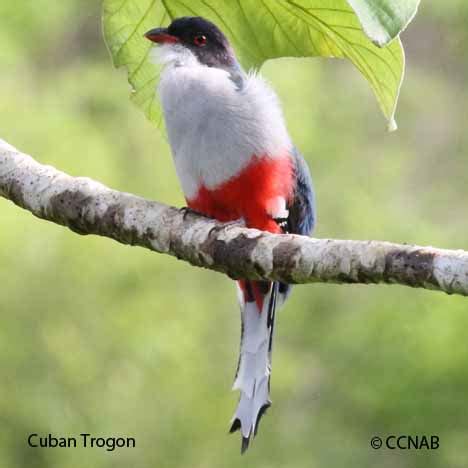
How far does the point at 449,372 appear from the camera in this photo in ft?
23.4

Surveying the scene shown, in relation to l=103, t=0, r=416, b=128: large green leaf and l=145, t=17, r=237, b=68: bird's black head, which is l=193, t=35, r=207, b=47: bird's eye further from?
l=103, t=0, r=416, b=128: large green leaf

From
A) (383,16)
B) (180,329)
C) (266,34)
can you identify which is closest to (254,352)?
(266,34)

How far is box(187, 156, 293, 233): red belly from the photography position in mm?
2896

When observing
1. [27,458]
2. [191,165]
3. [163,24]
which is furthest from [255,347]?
[27,458]

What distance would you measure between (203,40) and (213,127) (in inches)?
12.1

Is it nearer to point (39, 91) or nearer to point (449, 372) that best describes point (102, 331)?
point (449, 372)

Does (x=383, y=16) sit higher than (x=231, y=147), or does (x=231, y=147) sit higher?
(x=383, y=16)

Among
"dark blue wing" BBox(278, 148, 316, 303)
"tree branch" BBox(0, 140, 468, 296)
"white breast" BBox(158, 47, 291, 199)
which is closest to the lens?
"tree branch" BBox(0, 140, 468, 296)

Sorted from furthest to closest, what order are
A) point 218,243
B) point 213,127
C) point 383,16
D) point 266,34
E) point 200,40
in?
point 200,40 < point 213,127 < point 266,34 < point 218,243 < point 383,16

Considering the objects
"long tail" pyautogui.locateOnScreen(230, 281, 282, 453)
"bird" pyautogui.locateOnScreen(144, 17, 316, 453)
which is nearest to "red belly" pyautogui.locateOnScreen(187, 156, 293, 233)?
"bird" pyautogui.locateOnScreen(144, 17, 316, 453)

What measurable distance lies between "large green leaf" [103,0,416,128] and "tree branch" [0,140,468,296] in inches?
10.6

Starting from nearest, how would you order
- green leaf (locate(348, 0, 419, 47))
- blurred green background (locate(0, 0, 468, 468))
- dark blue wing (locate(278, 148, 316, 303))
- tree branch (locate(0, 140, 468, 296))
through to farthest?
green leaf (locate(348, 0, 419, 47)) → tree branch (locate(0, 140, 468, 296)) → dark blue wing (locate(278, 148, 316, 303)) → blurred green background (locate(0, 0, 468, 468))

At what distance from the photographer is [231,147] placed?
287 centimetres

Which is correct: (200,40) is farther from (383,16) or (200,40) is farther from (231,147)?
(383,16)
